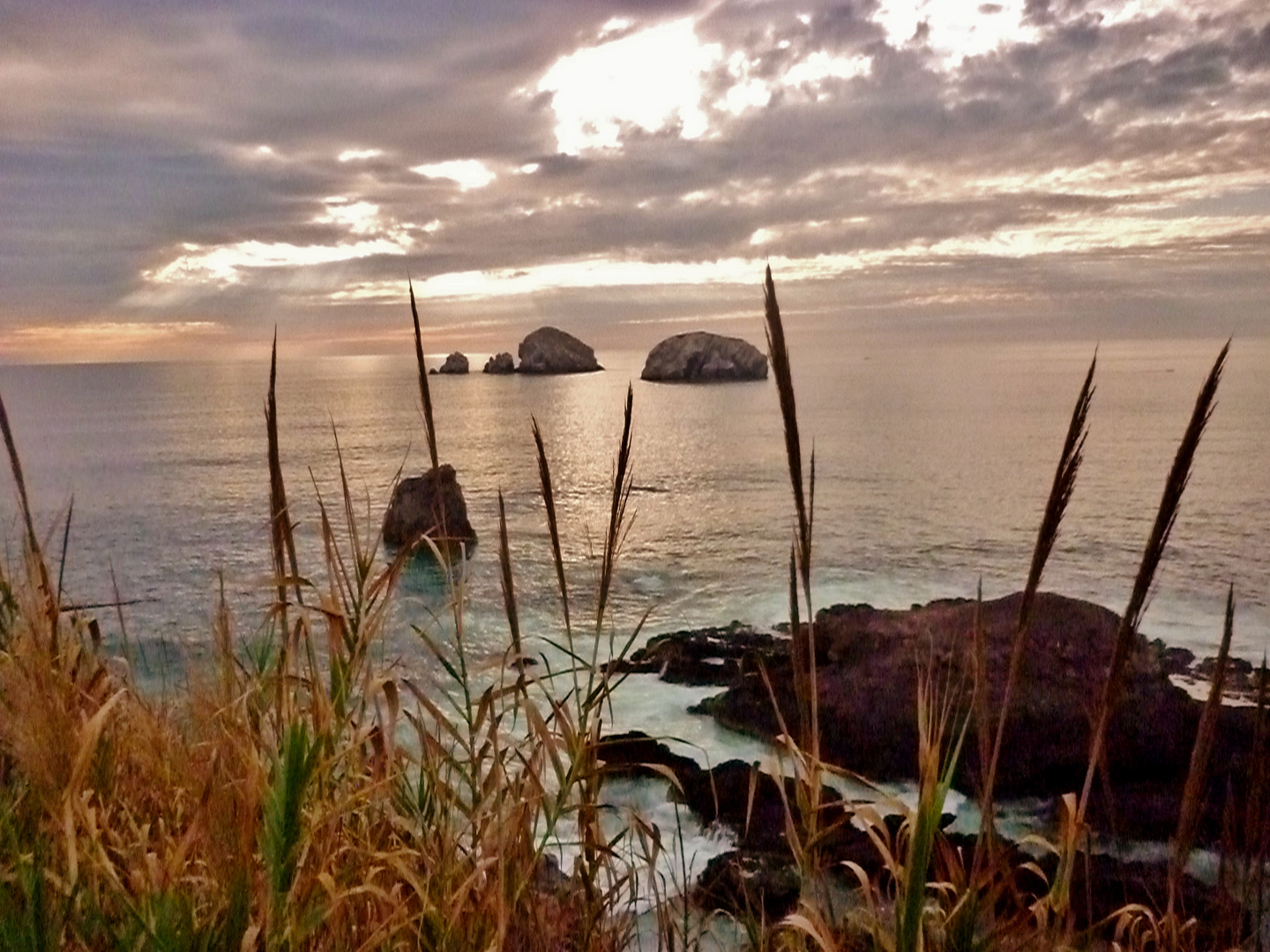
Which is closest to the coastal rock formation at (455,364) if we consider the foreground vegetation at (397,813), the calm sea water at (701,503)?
the calm sea water at (701,503)

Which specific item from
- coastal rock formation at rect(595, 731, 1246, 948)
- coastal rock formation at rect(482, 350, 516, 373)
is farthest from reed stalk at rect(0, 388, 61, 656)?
coastal rock formation at rect(482, 350, 516, 373)

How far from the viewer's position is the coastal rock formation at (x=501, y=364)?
17238 cm

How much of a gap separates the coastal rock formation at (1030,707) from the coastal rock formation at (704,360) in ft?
364

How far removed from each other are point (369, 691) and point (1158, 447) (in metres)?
59.7

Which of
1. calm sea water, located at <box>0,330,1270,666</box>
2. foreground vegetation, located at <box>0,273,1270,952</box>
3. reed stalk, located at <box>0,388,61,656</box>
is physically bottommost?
calm sea water, located at <box>0,330,1270,666</box>

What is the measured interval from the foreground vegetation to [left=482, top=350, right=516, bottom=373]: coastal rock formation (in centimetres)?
17204

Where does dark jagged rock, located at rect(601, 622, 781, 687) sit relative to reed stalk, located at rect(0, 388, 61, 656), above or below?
below

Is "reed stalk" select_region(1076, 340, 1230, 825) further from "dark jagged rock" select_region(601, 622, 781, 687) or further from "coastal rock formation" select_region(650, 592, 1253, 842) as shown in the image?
"dark jagged rock" select_region(601, 622, 781, 687)

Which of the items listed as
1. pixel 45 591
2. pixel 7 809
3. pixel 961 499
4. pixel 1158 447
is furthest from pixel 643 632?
pixel 1158 447

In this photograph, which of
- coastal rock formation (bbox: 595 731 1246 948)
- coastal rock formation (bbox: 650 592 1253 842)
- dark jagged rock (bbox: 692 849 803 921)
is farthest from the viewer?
coastal rock formation (bbox: 650 592 1253 842)

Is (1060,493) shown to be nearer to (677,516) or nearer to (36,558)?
(36,558)

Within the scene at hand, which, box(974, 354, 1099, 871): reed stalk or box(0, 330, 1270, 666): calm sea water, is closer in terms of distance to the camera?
box(974, 354, 1099, 871): reed stalk

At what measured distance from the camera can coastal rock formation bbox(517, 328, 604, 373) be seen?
15262 centimetres

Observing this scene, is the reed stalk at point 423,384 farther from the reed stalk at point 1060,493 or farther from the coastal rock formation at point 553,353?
the coastal rock formation at point 553,353
